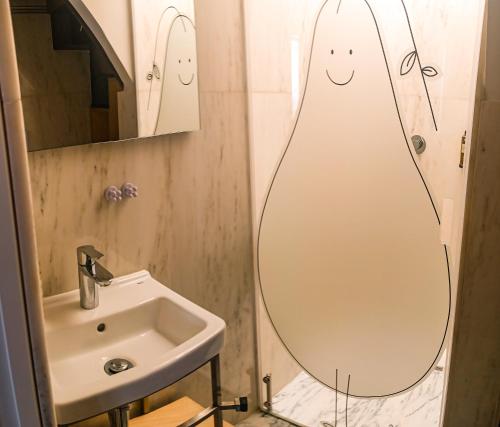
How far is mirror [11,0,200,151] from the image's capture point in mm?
1209

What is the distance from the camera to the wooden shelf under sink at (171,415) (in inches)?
63.6

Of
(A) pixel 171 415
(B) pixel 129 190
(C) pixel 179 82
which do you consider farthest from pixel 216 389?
(C) pixel 179 82

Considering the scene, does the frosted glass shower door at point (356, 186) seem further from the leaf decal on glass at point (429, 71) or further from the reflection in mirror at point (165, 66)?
the reflection in mirror at point (165, 66)

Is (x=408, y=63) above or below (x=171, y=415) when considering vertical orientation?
above

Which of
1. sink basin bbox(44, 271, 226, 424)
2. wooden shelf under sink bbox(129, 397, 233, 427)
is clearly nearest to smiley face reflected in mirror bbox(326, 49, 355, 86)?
sink basin bbox(44, 271, 226, 424)

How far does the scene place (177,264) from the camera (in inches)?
67.2

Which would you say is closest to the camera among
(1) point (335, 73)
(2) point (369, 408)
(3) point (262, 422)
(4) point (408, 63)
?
(4) point (408, 63)

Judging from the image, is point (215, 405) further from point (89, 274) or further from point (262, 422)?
point (262, 422)

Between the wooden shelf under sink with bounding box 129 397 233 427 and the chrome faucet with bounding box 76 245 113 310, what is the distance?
0.51 meters

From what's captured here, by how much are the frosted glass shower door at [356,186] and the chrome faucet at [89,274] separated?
77cm

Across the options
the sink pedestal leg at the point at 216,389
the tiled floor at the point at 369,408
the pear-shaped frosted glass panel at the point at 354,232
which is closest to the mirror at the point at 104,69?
the pear-shaped frosted glass panel at the point at 354,232

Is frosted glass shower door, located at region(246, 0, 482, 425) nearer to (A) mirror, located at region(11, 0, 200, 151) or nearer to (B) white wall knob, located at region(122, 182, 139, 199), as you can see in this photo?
(A) mirror, located at region(11, 0, 200, 151)

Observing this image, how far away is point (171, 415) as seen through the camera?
65.4 inches

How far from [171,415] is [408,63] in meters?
1.40
